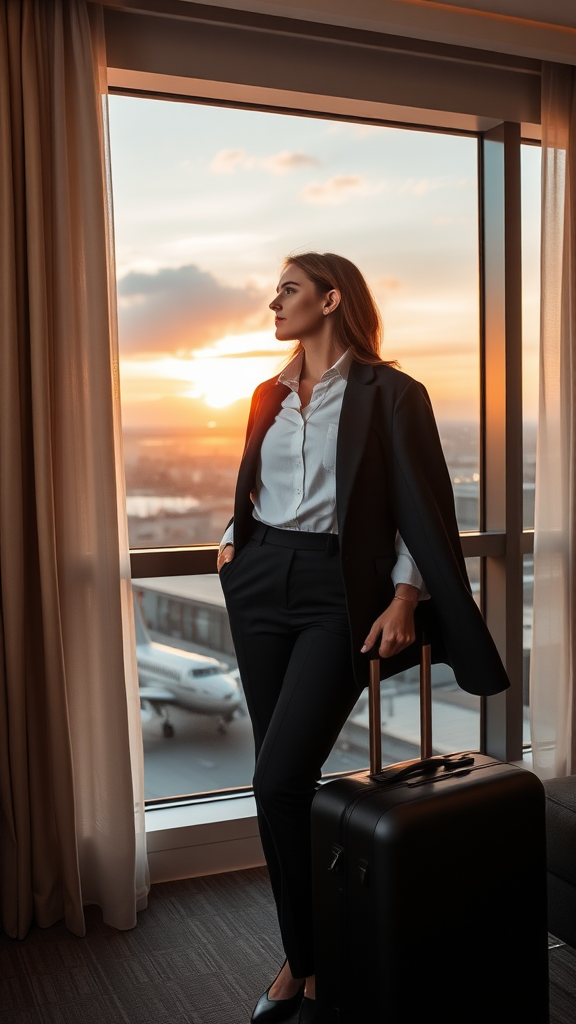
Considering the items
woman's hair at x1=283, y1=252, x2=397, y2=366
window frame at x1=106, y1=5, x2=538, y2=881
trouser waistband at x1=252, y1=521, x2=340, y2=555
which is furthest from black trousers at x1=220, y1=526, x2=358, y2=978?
window frame at x1=106, y1=5, x2=538, y2=881

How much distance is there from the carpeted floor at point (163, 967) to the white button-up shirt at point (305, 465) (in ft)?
3.56

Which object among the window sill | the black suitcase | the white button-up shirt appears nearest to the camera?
the black suitcase

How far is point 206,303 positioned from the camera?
9.65ft

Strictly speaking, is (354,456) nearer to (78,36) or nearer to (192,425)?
(192,425)

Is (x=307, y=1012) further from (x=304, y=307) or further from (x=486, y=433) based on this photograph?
(x=486, y=433)

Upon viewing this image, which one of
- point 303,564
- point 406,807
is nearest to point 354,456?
point 303,564

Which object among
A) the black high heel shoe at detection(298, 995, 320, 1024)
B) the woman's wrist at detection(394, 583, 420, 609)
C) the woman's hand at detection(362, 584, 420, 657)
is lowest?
the black high heel shoe at detection(298, 995, 320, 1024)

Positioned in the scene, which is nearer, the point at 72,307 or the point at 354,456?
the point at 354,456

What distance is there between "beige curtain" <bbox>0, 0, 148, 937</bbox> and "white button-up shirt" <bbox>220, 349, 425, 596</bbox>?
1.88 ft

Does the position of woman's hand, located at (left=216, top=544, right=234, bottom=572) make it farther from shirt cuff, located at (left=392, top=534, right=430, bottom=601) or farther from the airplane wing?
the airplane wing

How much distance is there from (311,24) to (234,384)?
1125 millimetres

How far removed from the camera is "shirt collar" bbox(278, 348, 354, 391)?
6.88 ft

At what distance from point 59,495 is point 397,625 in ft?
3.57

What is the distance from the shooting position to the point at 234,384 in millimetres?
2979
